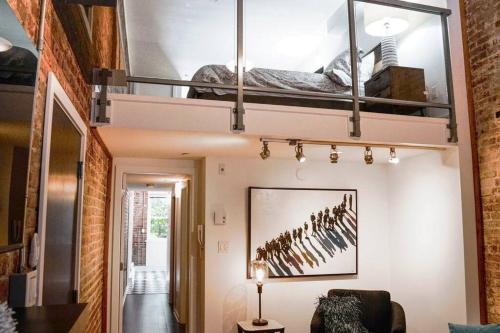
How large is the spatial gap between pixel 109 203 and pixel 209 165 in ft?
3.81

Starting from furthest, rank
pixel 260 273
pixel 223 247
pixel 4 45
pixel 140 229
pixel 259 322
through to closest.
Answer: pixel 140 229
pixel 223 247
pixel 260 273
pixel 259 322
pixel 4 45

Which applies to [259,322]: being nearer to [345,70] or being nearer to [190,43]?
[345,70]

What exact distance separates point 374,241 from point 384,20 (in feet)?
8.32

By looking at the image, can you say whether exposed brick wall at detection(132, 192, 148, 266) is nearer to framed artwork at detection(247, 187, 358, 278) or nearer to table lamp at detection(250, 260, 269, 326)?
framed artwork at detection(247, 187, 358, 278)

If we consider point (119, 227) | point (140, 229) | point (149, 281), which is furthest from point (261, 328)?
point (140, 229)

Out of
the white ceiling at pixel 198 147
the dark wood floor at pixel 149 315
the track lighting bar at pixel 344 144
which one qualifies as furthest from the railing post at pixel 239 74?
the dark wood floor at pixel 149 315

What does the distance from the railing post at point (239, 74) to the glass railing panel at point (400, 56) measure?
1.16 m

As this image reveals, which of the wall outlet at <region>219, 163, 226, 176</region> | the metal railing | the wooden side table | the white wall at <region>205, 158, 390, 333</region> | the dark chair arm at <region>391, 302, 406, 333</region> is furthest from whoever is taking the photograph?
the wall outlet at <region>219, 163, 226, 176</region>

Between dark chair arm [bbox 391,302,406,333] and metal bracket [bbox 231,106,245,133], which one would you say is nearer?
metal bracket [bbox 231,106,245,133]

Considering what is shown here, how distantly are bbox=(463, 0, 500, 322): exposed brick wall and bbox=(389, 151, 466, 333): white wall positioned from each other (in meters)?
0.22

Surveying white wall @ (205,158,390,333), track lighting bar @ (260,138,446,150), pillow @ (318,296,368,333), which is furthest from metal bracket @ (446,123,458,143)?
pillow @ (318,296,368,333)

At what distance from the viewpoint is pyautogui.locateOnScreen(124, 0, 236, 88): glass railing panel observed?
3453mm

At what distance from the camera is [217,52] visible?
140 inches

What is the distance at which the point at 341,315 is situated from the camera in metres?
3.85
